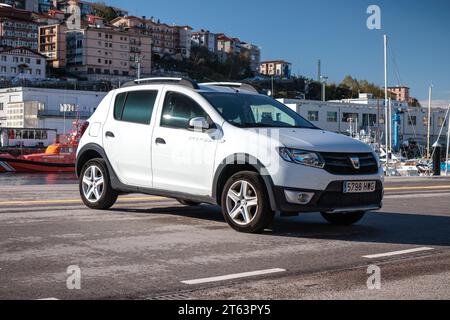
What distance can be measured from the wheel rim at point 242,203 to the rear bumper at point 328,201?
1.08ft

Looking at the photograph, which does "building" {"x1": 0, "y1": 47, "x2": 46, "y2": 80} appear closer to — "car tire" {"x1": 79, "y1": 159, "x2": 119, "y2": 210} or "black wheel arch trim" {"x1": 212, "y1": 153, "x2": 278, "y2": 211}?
"car tire" {"x1": 79, "y1": 159, "x2": 119, "y2": 210}

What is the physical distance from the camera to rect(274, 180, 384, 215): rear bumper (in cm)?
734

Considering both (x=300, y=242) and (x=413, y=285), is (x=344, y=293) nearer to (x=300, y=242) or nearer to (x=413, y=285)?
(x=413, y=285)

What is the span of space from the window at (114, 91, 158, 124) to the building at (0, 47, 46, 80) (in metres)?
140

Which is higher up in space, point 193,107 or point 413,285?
point 193,107

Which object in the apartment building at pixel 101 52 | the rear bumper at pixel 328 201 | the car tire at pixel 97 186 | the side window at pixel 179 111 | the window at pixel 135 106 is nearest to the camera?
the rear bumper at pixel 328 201

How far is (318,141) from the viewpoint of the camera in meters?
7.62

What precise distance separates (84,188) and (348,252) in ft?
15.4

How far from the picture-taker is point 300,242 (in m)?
7.20

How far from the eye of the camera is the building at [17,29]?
554 ft

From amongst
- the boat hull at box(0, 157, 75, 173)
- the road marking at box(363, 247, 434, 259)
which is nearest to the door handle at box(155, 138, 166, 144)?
the road marking at box(363, 247, 434, 259)

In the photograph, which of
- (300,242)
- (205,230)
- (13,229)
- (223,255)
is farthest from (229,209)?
(13,229)

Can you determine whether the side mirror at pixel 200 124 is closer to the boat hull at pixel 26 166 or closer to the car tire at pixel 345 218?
the car tire at pixel 345 218

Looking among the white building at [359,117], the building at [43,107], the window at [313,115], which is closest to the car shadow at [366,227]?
the building at [43,107]
